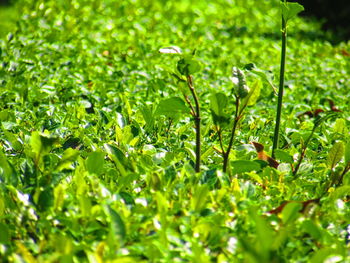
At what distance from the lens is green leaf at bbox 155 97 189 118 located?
1870 mm

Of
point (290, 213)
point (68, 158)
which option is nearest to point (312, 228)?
point (290, 213)

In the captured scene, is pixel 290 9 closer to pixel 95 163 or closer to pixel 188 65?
pixel 188 65

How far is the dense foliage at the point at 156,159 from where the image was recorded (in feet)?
4.84

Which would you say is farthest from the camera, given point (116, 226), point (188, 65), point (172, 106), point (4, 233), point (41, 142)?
point (172, 106)

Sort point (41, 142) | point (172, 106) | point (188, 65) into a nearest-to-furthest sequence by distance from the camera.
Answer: point (41, 142) → point (188, 65) → point (172, 106)

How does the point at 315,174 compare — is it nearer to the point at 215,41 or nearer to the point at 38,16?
the point at 215,41

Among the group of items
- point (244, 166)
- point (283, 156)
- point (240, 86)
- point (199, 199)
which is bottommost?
point (283, 156)

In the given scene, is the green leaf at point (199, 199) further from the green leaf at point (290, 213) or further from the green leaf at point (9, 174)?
the green leaf at point (9, 174)

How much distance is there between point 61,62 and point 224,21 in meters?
3.08

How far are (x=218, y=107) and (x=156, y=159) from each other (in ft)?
1.12

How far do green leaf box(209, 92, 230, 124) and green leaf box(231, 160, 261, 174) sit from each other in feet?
0.49

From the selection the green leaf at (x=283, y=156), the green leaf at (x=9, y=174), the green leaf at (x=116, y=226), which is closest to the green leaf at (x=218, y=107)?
the green leaf at (x=283, y=156)

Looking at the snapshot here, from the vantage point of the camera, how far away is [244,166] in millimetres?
1861

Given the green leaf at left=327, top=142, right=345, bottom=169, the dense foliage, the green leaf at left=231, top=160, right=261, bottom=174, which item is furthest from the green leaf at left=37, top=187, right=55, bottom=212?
the green leaf at left=327, top=142, right=345, bottom=169
